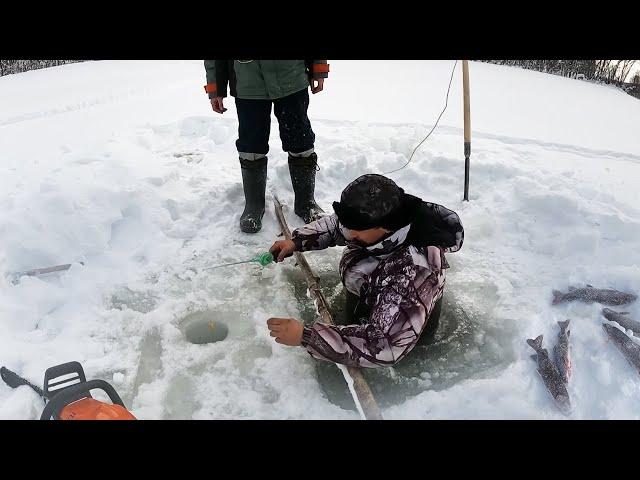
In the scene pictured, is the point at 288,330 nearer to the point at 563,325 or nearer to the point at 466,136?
the point at 563,325

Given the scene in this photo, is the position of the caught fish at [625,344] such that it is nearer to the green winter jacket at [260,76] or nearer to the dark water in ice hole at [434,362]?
the dark water in ice hole at [434,362]

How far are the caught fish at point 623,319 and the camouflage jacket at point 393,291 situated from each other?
110 centimetres

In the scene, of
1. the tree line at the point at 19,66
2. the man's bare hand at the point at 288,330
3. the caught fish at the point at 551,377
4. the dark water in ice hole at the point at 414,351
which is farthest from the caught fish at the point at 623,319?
the tree line at the point at 19,66

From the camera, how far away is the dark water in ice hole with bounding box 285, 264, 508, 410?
2.50 metres

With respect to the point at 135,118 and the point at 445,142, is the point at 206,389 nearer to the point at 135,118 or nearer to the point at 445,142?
the point at 445,142

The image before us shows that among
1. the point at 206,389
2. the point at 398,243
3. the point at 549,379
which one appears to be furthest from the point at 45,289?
the point at 549,379

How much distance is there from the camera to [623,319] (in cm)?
275

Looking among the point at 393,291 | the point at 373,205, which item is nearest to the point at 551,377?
the point at 393,291

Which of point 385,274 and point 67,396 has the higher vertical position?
point 385,274

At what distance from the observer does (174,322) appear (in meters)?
2.95

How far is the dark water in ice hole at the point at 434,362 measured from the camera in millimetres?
2498

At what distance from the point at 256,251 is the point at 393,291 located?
1.63 meters

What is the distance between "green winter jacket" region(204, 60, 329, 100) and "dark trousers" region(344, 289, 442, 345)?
1668mm

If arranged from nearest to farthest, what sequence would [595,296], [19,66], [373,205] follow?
[373,205], [595,296], [19,66]
